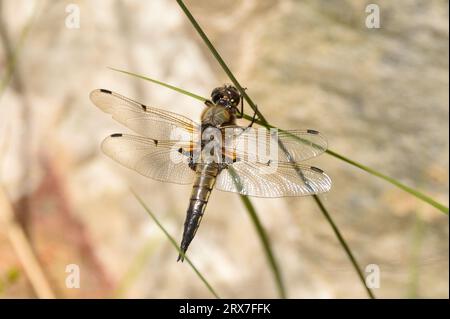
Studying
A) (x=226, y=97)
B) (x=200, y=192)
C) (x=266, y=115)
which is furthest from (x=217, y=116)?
(x=266, y=115)

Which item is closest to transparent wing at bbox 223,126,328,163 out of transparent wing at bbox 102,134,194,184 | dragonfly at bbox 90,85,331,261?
dragonfly at bbox 90,85,331,261

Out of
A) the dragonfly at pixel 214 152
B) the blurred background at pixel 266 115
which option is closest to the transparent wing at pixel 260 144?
the dragonfly at pixel 214 152

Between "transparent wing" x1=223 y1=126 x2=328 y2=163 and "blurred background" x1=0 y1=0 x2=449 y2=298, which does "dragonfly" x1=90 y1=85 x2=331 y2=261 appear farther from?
"blurred background" x1=0 y1=0 x2=449 y2=298

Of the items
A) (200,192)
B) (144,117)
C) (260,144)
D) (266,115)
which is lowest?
(200,192)

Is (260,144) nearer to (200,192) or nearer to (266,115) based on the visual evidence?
(200,192)

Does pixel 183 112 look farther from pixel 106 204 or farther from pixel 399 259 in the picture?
pixel 399 259

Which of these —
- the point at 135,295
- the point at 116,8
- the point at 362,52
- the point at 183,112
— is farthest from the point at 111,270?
the point at 362,52

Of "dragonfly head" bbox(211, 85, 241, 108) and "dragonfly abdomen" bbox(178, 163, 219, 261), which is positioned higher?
"dragonfly head" bbox(211, 85, 241, 108)

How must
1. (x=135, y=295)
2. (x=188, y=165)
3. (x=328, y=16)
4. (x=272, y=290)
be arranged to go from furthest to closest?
(x=328, y=16), (x=272, y=290), (x=135, y=295), (x=188, y=165)
